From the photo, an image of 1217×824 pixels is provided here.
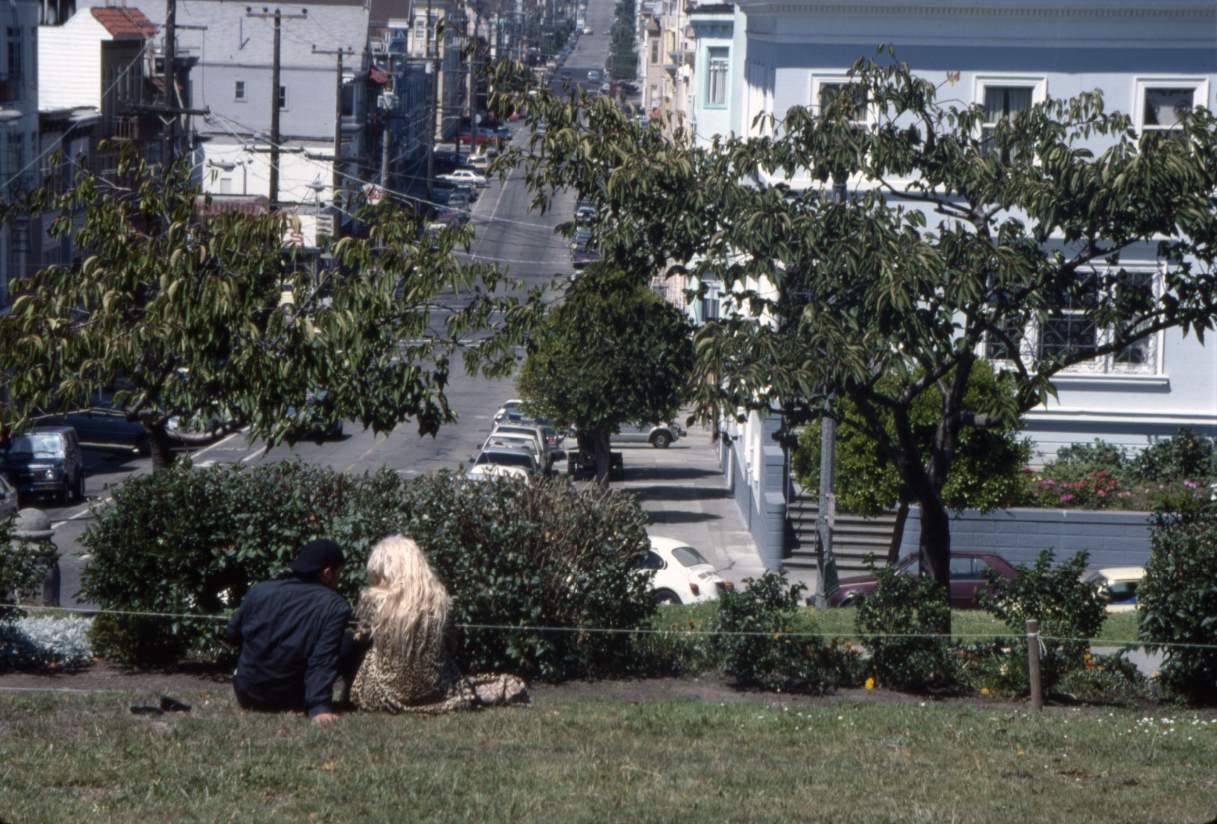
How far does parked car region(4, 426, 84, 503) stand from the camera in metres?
31.7

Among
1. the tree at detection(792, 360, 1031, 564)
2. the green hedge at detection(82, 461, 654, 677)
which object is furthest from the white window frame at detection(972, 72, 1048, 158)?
the green hedge at detection(82, 461, 654, 677)

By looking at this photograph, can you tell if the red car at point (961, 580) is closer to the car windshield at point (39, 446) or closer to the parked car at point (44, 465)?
the parked car at point (44, 465)

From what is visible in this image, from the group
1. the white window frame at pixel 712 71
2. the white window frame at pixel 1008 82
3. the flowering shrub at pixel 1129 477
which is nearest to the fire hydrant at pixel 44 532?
the flowering shrub at pixel 1129 477

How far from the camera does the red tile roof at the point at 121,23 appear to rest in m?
54.2

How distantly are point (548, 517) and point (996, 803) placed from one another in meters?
4.79

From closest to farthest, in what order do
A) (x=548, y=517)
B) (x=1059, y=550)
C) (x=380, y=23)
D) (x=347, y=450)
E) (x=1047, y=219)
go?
(x=548, y=517) → (x=1047, y=219) → (x=1059, y=550) → (x=347, y=450) → (x=380, y=23)

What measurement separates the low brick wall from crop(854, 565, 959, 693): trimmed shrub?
47.4 feet

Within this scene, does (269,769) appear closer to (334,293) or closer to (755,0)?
(334,293)

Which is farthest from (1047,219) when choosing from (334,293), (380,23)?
(380,23)

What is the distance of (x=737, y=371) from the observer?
474 inches

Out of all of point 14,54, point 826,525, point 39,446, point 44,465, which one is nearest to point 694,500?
point 44,465

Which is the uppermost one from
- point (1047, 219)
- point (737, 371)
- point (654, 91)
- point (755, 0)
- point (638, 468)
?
point (654, 91)

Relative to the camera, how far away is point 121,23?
55.2 meters

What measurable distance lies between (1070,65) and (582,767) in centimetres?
2367
